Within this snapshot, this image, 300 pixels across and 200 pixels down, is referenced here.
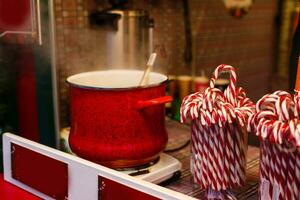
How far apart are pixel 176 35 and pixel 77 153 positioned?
3.03 feet

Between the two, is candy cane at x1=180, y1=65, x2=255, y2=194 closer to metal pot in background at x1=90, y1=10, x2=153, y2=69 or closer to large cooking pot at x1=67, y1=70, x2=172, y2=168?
large cooking pot at x1=67, y1=70, x2=172, y2=168

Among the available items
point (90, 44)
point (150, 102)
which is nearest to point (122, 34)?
point (90, 44)

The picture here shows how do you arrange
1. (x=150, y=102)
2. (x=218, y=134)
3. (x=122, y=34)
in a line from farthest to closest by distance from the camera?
1. (x=122, y=34)
2. (x=150, y=102)
3. (x=218, y=134)

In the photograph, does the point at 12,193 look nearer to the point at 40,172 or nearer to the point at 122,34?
the point at 40,172

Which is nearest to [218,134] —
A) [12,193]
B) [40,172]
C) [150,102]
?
[150,102]

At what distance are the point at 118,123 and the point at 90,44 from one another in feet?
1.77

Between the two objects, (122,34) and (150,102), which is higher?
(122,34)

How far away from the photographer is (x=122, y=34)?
1.41m

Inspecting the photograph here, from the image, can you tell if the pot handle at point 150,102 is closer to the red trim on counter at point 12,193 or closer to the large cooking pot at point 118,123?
the large cooking pot at point 118,123

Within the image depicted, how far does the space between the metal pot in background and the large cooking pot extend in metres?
0.43

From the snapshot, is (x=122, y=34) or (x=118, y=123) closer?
(x=118, y=123)

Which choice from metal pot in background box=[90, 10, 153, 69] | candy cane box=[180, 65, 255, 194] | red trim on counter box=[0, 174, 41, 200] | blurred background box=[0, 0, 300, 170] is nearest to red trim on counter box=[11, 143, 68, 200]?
red trim on counter box=[0, 174, 41, 200]

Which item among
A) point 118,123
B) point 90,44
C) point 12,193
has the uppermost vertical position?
point 90,44

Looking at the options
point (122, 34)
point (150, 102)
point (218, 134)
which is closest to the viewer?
point (218, 134)
